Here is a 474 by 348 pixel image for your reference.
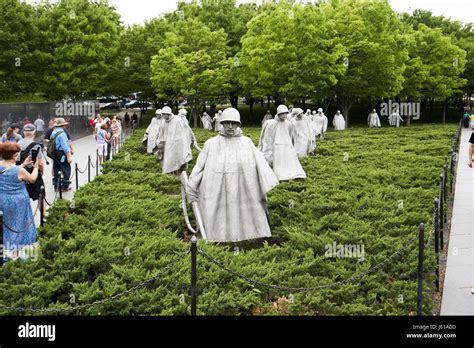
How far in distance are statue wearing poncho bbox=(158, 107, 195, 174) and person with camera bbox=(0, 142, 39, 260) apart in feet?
23.9

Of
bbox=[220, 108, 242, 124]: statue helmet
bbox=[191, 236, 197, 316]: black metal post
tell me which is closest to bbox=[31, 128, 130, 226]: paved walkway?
bbox=[220, 108, 242, 124]: statue helmet

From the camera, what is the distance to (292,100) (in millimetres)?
43656

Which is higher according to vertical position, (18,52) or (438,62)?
(438,62)

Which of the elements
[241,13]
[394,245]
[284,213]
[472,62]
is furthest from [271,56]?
[394,245]

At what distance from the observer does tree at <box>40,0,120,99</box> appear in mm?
40938

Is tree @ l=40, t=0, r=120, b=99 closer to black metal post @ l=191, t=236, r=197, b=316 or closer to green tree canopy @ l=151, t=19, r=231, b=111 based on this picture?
green tree canopy @ l=151, t=19, r=231, b=111

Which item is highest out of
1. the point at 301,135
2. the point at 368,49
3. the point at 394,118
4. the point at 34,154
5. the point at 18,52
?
the point at 368,49

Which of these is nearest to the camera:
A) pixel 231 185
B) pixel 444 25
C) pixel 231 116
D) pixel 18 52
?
pixel 231 116

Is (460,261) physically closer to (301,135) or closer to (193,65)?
(301,135)

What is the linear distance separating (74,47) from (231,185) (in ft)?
113

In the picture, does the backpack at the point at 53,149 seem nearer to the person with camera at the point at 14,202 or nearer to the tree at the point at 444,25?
the person with camera at the point at 14,202

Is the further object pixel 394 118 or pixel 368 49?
pixel 394 118

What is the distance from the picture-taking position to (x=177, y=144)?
51.4ft

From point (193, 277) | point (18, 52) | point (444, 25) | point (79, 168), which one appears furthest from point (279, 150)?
point (444, 25)
